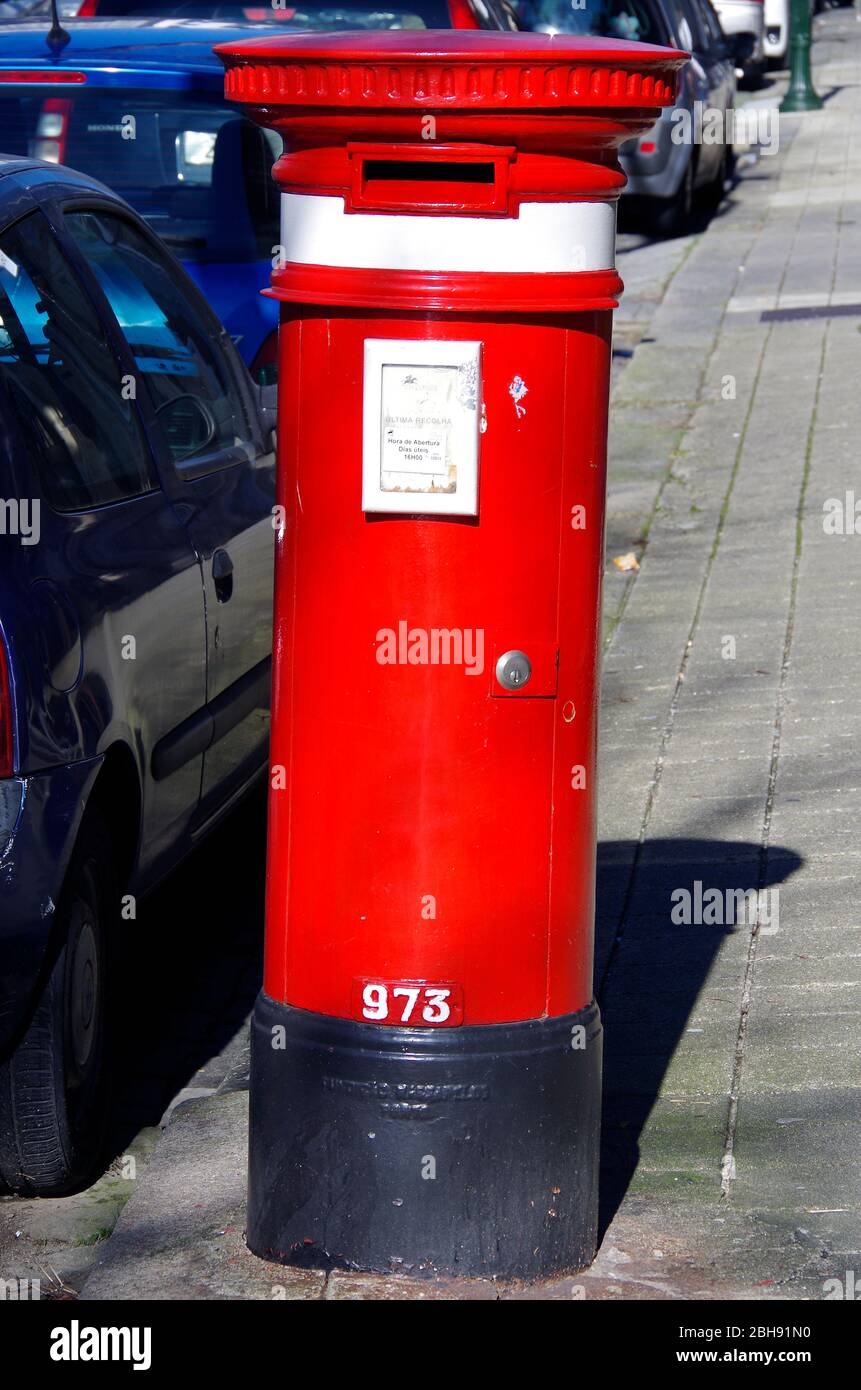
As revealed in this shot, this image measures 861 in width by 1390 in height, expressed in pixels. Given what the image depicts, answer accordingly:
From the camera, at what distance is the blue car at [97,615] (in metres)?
3.55

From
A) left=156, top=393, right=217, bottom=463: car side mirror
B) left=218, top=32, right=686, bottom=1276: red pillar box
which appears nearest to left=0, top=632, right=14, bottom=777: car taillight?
left=218, top=32, right=686, bottom=1276: red pillar box

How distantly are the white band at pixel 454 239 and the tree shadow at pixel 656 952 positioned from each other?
1.69 meters

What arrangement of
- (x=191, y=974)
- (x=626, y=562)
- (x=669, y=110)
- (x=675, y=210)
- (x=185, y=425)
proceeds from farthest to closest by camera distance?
(x=675, y=210)
(x=669, y=110)
(x=626, y=562)
(x=191, y=974)
(x=185, y=425)

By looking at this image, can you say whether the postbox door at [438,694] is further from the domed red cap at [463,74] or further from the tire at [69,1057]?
the tire at [69,1057]

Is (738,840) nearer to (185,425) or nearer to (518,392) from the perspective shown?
(185,425)

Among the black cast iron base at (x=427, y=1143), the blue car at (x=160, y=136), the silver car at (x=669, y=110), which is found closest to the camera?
the black cast iron base at (x=427, y=1143)

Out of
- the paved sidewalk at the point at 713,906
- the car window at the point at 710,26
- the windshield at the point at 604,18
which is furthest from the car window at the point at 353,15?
the car window at the point at 710,26

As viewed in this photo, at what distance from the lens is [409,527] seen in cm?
305

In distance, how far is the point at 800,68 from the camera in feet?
81.6

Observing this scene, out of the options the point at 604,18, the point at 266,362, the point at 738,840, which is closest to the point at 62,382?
the point at 738,840

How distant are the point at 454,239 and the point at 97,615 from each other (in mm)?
1207

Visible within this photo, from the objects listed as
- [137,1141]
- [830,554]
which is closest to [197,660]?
[137,1141]
